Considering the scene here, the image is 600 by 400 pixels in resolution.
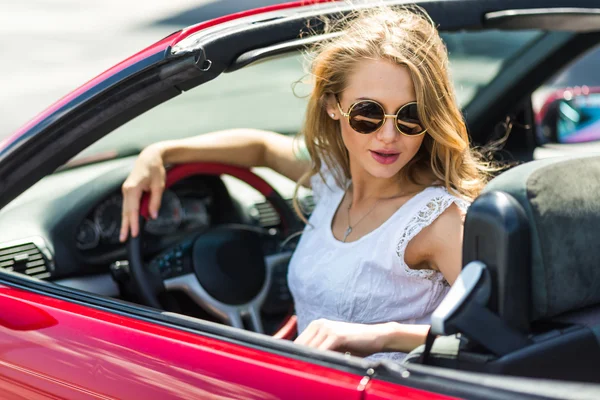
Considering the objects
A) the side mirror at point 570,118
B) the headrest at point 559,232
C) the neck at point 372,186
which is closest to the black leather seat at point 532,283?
the headrest at point 559,232

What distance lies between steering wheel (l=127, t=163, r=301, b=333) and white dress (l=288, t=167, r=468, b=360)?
1.20 feet

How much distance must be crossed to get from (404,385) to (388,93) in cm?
83

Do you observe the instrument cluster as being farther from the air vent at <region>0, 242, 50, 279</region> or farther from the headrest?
the headrest

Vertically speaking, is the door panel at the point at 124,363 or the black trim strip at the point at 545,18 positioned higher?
the black trim strip at the point at 545,18

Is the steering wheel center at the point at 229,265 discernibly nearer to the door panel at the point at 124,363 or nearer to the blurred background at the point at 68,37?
the door panel at the point at 124,363

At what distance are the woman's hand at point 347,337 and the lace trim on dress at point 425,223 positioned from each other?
36cm

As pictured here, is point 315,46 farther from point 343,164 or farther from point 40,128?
point 40,128

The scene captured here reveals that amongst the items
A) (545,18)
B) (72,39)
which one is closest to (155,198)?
(545,18)

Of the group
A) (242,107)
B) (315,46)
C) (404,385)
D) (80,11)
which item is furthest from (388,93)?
(80,11)

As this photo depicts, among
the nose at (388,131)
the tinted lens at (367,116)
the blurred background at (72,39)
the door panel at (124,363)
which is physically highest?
the blurred background at (72,39)

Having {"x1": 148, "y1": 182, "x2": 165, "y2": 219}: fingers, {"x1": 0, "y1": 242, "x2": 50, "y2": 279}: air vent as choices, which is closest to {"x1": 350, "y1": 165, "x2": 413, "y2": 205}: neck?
{"x1": 148, "y1": 182, "x2": 165, "y2": 219}: fingers

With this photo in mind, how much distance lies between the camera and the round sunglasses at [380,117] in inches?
82.9

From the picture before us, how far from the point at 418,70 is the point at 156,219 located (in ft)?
3.77

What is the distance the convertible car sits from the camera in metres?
1.57
